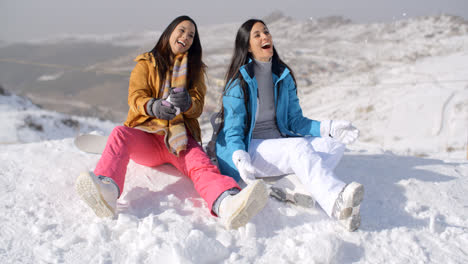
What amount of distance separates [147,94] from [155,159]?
0.41m

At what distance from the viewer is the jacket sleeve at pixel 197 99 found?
6.77ft

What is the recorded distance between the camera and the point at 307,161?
5.50ft

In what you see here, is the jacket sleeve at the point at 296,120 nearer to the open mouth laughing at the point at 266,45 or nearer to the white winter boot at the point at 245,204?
the open mouth laughing at the point at 266,45

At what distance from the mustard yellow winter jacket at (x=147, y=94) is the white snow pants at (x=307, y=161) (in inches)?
16.1

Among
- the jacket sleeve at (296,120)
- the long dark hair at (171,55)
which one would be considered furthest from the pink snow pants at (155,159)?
the jacket sleeve at (296,120)

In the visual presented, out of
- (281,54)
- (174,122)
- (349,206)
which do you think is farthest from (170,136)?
(281,54)

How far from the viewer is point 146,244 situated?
4.68 ft

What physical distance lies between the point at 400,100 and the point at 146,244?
21.1ft

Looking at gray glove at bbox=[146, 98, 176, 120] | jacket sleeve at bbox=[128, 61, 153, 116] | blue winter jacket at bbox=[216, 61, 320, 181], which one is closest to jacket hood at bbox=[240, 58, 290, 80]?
blue winter jacket at bbox=[216, 61, 320, 181]

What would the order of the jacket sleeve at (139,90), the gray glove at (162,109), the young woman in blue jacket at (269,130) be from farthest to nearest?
the jacket sleeve at (139,90)
the gray glove at (162,109)
the young woman in blue jacket at (269,130)

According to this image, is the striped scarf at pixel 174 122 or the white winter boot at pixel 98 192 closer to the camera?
the white winter boot at pixel 98 192

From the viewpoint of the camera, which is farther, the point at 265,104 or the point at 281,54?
the point at 281,54

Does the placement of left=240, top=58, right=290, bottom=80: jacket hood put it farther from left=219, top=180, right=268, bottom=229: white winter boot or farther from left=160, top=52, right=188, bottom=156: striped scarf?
left=219, top=180, right=268, bottom=229: white winter boot

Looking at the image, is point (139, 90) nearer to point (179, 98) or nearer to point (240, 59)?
point (179, 98)
